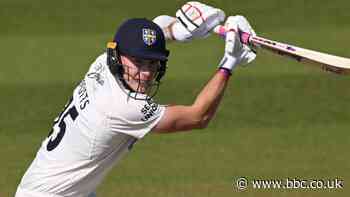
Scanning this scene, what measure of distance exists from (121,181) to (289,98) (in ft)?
8.88

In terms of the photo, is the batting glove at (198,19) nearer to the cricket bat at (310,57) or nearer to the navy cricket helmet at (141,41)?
the cricket bat at (310,57)

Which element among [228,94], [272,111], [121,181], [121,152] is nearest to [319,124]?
[272,111]

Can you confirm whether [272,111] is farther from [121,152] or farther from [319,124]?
[121,152]

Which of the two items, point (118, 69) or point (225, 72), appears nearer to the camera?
point (118, 69)

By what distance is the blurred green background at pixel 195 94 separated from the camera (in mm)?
7926

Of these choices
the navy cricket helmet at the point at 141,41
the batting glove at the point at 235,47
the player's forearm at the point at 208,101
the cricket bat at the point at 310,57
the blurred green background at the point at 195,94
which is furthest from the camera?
the blurred green background at the point at 195,94

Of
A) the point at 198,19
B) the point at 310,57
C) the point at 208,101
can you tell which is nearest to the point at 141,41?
the point at 208,101

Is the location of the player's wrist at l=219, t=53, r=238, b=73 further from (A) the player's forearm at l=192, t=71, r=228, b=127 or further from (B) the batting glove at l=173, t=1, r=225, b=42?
(B) the batting glove at l=173, t=1, r=225, b=42

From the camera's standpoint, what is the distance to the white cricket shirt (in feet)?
15.1

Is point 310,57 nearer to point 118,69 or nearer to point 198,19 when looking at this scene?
point 198,19

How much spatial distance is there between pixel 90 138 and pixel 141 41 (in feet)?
1.76

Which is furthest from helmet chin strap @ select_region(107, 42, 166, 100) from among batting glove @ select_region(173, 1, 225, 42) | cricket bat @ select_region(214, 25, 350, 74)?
cricket bat @ select_region(214, 25, 350, 74)

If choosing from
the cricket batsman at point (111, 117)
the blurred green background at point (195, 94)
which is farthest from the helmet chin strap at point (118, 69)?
the blurred green background at point (195, 94)

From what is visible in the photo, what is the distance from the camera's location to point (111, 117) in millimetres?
4578
